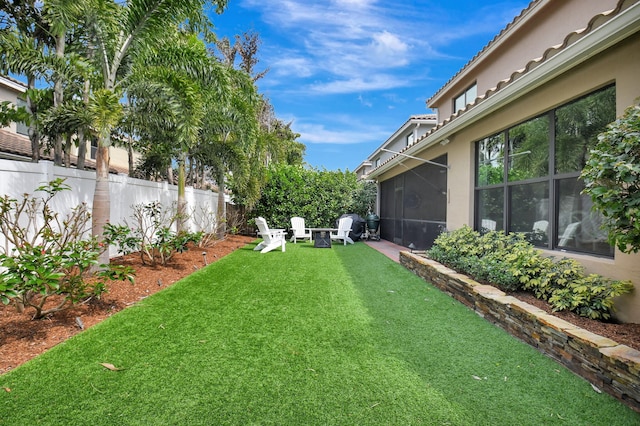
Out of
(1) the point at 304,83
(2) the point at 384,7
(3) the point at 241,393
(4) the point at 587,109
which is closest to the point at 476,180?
(4) the point at 587,109

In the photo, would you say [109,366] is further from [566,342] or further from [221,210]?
[221,210]

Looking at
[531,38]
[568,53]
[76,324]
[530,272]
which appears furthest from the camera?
[531,38]

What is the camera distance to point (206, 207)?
40.7ft

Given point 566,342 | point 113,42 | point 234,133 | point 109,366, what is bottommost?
point 109,366

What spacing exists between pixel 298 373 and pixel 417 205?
8.51m

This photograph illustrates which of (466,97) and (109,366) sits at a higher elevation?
(466,97)

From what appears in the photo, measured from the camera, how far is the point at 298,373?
274 cm

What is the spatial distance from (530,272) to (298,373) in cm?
339

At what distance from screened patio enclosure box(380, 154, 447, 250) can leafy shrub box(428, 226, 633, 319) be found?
2.51 meters

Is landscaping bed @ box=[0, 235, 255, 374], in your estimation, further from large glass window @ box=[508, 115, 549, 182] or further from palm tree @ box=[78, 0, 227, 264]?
large glass window @ box=[508, 115, 549, 182]

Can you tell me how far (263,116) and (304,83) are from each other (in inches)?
168

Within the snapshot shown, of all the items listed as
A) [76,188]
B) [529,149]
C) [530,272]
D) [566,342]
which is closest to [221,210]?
[76,188]

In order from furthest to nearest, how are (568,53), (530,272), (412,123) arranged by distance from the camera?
(412,123), (530,272), (568,53)

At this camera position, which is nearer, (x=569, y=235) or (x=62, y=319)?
(x=62, y=319)
